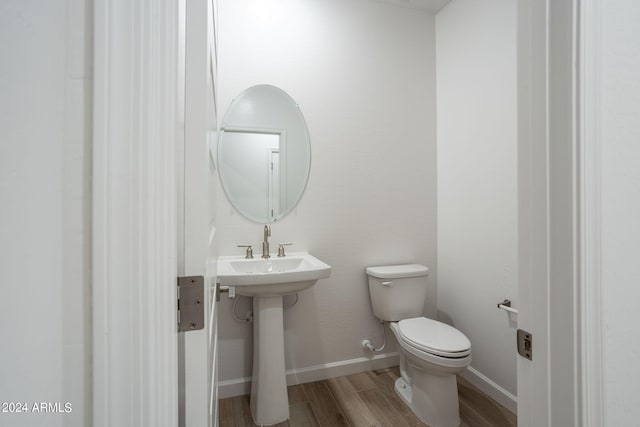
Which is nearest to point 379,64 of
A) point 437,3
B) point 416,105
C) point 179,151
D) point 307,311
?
point 416,105

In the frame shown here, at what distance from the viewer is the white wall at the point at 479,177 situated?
163 centimetres

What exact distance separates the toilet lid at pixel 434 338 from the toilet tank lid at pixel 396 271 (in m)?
0.28

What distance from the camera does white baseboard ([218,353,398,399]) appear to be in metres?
1.72

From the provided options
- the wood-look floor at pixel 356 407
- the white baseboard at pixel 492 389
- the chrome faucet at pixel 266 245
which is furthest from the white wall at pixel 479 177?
the chrome faucet at pixel 266 245

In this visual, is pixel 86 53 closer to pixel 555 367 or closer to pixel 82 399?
pixel 82 399

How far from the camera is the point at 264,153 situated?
6.12ft

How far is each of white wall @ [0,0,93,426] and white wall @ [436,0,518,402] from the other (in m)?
1.84

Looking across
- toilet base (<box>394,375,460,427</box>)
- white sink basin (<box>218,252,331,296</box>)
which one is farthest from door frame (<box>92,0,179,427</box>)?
toilet base (<box>394,375,460,427</box>)

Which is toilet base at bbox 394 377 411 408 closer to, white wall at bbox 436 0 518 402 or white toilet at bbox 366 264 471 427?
white toilet at bbox 366 264 471 427

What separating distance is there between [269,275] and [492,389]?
5.05 feet

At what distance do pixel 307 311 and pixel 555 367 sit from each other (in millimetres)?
1489

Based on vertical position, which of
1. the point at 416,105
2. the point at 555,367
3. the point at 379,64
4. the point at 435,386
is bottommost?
Result: the point at 435,386

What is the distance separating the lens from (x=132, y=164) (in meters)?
0.39

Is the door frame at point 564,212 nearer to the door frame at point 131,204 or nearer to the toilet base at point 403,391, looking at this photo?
the door frame at point 131,204
